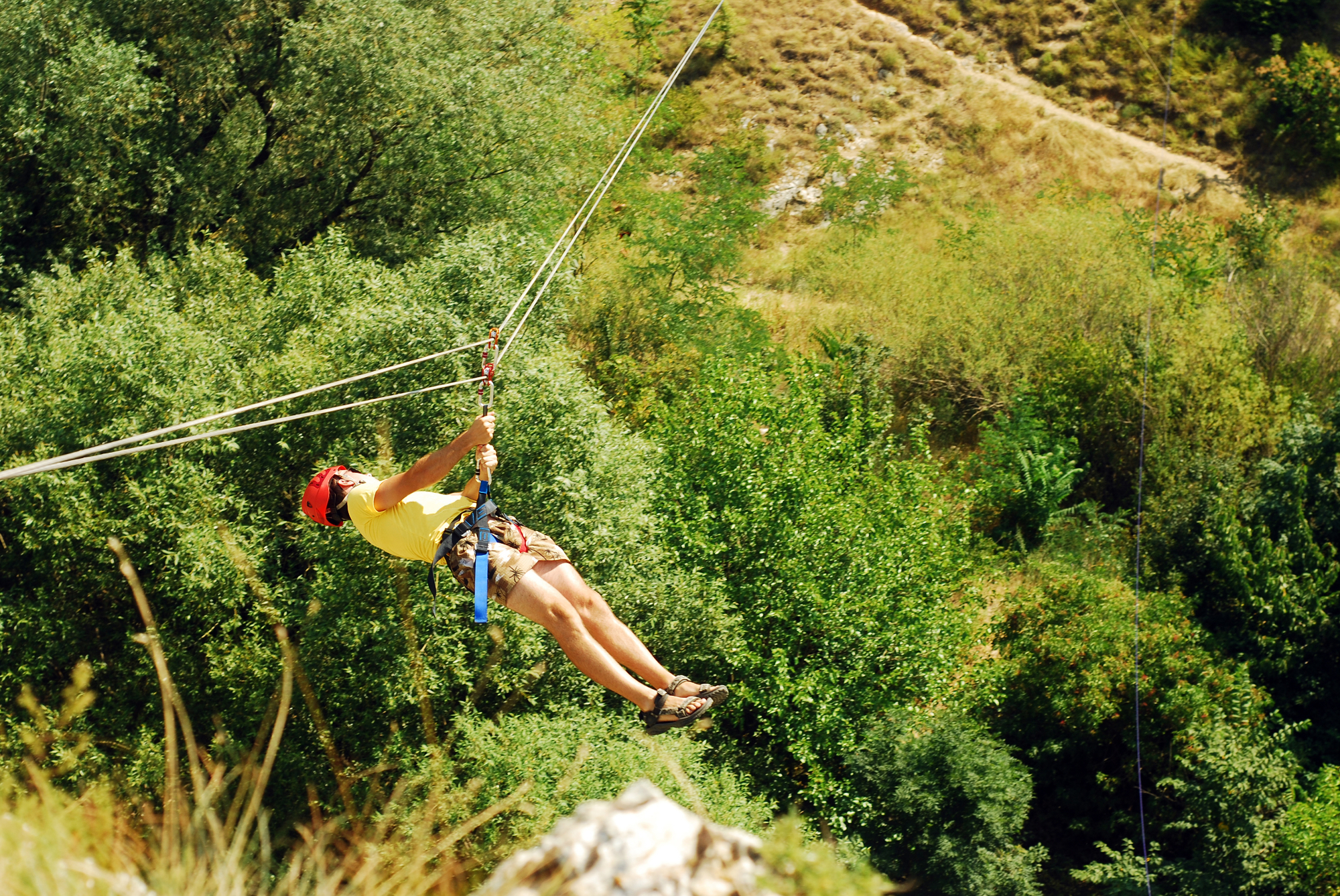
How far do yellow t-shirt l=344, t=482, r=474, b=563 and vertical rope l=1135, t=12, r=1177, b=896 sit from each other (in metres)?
11.8

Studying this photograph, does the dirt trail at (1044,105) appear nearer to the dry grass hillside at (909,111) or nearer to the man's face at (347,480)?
the dry grass hillside at (909,111)

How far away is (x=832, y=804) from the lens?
13.0 metres

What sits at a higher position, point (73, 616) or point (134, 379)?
point (134, 379)

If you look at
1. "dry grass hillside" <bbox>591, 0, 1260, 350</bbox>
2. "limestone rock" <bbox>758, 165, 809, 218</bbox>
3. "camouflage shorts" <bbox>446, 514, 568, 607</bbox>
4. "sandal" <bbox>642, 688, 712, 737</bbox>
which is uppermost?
"camouflage shorts" <bbox>446, 514, 568, 607</bbox>

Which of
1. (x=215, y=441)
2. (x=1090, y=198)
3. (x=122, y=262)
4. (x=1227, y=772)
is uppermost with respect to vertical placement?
(x=122, y=262)

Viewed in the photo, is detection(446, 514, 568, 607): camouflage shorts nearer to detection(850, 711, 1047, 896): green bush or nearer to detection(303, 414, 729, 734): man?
detection(303, 414, 729, 734): man

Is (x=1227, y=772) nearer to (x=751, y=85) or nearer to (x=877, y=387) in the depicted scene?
(x=877, y=387)

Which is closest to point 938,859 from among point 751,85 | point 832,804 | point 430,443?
point 832,804

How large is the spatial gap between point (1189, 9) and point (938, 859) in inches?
1188

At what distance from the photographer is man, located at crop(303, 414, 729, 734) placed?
6281mm

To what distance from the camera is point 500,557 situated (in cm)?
653

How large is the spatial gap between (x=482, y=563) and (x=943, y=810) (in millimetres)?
8681

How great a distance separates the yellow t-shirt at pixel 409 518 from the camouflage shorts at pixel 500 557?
15 cm

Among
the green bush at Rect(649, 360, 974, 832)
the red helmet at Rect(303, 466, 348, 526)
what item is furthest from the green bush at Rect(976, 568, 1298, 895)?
the red helmet at Rect(303, 466, 348, 526)
